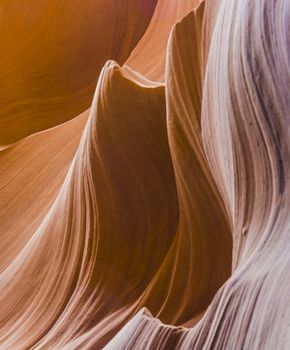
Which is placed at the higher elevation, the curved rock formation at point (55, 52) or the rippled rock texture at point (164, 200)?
the curved rock formation at point (55, 52)

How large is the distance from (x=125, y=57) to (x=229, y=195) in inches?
24.8

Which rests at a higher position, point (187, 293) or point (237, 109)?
point (237, 109)

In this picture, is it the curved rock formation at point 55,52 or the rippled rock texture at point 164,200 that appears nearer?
the rippled rock texture at point 164,200

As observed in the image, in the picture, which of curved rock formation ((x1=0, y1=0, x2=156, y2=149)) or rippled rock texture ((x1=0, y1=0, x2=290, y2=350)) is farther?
curved rock formation ((x1=0, y1=0, x2=156, y2=149))

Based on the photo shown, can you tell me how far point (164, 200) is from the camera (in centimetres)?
69

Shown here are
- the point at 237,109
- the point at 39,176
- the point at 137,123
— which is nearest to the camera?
the point at 237,109

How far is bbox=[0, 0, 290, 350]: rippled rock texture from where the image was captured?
1.47 ft

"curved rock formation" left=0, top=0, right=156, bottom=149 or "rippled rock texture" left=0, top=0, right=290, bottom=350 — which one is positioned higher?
"curved rock formation" left=0, top=0, right=156, bottom=149

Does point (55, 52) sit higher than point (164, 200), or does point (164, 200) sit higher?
point (55, 52)

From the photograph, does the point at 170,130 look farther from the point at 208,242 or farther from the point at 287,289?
the point at 287,289

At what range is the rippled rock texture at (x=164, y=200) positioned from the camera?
448 millimetres

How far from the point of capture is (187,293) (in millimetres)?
621

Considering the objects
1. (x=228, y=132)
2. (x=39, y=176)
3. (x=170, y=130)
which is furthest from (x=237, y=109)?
(x=39, y=176)

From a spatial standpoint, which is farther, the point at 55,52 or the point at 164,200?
the point at 55,52
